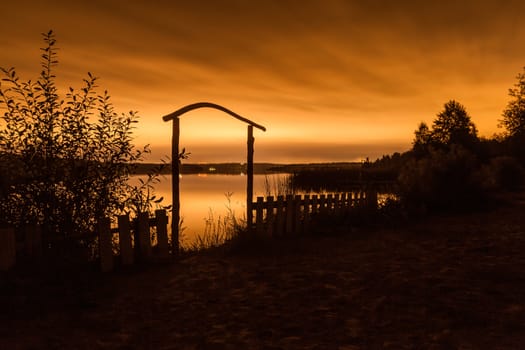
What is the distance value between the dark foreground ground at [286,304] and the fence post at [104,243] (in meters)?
0.25

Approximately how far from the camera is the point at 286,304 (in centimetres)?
496

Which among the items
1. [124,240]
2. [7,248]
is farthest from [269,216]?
[7,248]

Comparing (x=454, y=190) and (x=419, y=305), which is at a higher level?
(x=454, y=190)

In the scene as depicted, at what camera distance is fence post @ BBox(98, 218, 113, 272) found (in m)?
6.55

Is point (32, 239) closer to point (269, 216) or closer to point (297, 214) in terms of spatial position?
point (269, 216)

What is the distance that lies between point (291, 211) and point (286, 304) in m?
5.31

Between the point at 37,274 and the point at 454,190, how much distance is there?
12470mm

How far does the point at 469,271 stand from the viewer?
6160 millimetres

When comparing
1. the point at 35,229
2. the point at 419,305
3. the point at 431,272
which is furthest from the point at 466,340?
the point at 35,229

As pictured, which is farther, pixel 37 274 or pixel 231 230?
pixel 231 230

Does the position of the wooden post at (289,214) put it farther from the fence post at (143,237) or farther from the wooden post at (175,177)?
the fence post at (143,237)

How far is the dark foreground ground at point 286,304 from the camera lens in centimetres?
397

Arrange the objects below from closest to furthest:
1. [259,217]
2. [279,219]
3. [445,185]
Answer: [259,217] → [279,219] → [445,185]

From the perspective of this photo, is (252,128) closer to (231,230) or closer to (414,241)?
(231,230)
